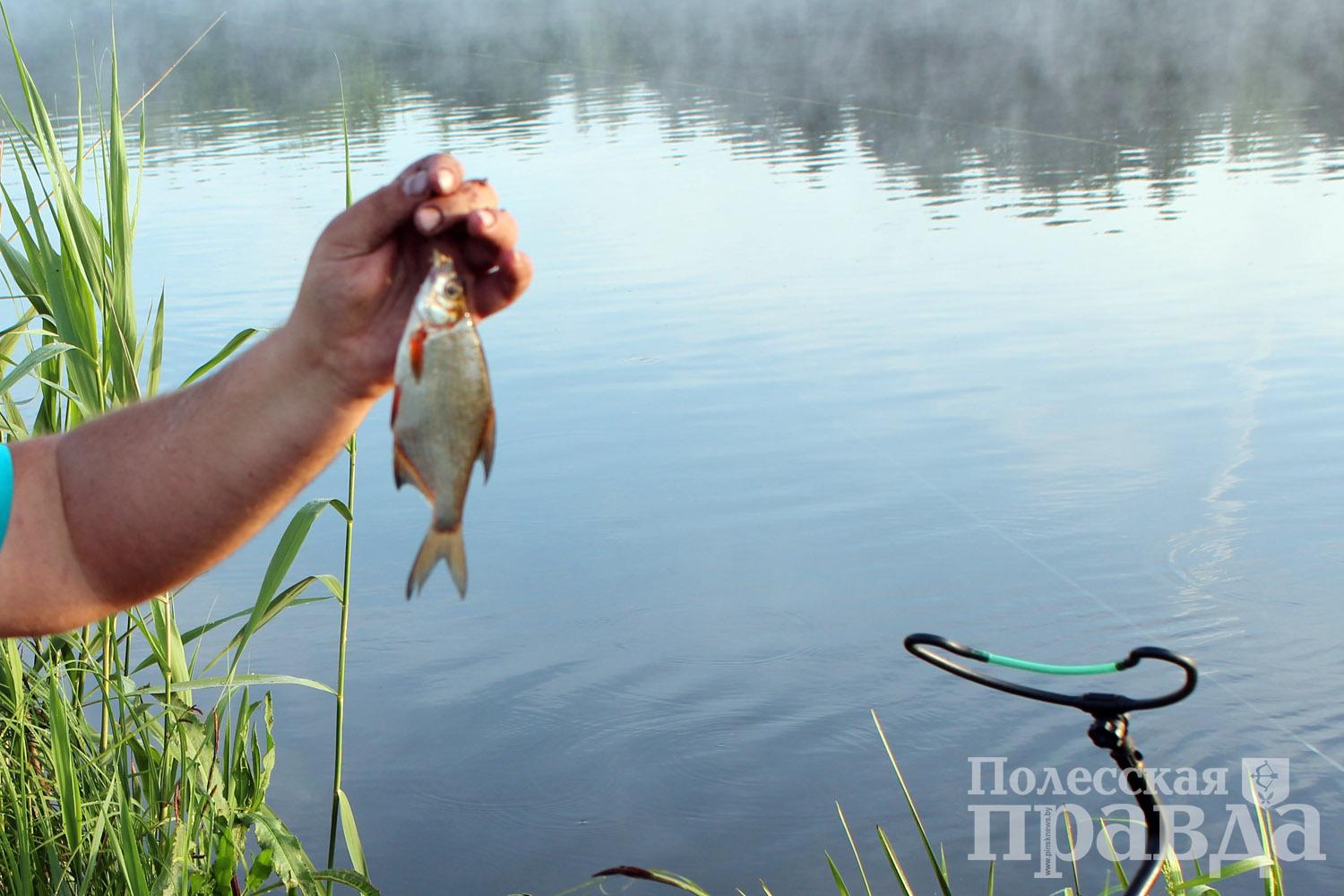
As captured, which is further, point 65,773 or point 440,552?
point 65,773

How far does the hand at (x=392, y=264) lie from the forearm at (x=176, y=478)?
0.04 metres

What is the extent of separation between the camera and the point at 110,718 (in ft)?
8.12

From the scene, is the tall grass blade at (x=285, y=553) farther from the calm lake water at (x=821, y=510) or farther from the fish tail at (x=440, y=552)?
the fish tail at (x=440, y=552)

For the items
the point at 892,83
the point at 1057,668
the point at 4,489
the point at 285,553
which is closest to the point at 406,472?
the point at 4,489

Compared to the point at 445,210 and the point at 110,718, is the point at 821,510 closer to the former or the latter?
the point at 110,718

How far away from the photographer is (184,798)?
2.36 meters

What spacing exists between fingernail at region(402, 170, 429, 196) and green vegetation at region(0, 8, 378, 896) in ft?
3.59

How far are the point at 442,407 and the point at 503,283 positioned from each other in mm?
133

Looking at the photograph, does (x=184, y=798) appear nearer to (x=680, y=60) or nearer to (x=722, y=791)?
(x=722, y=791)

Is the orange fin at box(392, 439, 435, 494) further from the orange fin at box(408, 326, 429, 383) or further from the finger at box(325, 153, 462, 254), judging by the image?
the finger at box(325, 153, 462, 254)

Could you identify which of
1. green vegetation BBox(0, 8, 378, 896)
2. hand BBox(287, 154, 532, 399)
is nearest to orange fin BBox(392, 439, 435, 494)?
hand BBox(287, 154, 532, 399)

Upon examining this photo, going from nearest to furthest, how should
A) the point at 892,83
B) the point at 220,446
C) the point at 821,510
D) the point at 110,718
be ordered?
the point at 220,446 → the point at 110,718 → the point at 821,510 → the point at 892,83

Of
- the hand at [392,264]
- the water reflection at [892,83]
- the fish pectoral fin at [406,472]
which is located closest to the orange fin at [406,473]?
the fish pectoral fin at [406,472]

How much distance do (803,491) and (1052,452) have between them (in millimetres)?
1020
